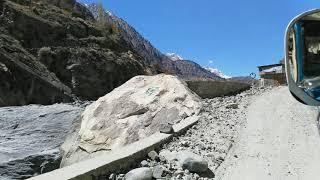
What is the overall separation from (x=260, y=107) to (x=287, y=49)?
10.1m

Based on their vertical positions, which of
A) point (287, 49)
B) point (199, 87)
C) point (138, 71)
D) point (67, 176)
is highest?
point (138, 71)

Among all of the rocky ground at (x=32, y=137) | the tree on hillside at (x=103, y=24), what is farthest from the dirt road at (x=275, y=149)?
the tree on hillside at (x=103, y=24)

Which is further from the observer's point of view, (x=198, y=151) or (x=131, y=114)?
(x=131, y=114)

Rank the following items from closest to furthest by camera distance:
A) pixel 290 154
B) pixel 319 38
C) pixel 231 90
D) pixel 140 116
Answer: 1. pixel 319 38
2. pixel 290 154
3. pixel 140 116
4. pixel 231 90

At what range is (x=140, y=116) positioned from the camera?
10930 millimetres

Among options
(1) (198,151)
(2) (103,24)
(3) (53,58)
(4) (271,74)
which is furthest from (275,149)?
(2) (103,24)

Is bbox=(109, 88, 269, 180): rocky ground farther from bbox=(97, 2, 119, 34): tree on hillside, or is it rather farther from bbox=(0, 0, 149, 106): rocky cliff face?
bbox=(97, 2, 119, 34): tree on hillside

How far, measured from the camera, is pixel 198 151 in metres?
7.93

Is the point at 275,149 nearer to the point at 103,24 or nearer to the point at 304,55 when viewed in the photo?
the point at 304,55

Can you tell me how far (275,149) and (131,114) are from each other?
3869 mm

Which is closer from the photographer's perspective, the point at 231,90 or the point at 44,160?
the point at 44,160

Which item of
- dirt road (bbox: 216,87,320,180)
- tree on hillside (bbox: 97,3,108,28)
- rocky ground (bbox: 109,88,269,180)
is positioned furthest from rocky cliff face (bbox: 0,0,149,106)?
dirt road (bbox: 216,87,320,180)

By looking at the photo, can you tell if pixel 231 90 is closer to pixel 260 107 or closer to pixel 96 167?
pixel 260 107

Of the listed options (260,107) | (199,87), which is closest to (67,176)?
(260,107)
